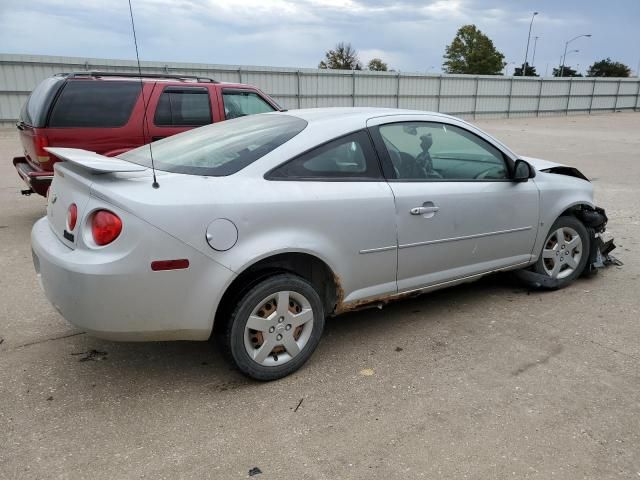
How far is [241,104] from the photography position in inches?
294

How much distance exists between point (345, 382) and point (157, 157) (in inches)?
72.9

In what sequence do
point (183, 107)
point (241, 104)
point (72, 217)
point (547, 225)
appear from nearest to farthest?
1. point (72, 217)
2. point (547, 225)
3. point (183, 107)
4. point (241, 104)

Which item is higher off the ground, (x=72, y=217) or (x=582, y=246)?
(x=72, y=217)

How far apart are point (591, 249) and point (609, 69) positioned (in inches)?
3613

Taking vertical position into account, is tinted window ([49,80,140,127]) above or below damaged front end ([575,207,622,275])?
above

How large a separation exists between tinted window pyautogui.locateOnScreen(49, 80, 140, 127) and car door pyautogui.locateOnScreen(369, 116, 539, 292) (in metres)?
4.13

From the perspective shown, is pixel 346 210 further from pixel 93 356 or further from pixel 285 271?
pixel 93 356

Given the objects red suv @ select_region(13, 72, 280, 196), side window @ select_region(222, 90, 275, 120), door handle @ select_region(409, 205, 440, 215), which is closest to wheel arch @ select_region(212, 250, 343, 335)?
door handle @ select_region(409, 205, 440, 215)

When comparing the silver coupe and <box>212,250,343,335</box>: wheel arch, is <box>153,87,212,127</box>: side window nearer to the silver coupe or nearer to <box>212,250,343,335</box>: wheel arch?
the silver coupe

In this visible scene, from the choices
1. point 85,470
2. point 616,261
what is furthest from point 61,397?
point 616,261

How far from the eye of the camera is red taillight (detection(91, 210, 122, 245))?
8.45 ft

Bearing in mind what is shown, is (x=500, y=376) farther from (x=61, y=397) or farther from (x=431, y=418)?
(x=61, y=397)

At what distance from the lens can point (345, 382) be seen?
10.2 feet

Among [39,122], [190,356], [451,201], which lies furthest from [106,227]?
[39,122]
